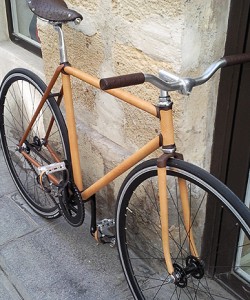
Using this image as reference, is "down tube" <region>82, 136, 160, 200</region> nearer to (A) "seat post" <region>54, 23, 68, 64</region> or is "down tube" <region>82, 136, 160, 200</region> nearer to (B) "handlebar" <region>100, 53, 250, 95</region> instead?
(B) "handlebar" <region>100, 53, 250, 95</region>

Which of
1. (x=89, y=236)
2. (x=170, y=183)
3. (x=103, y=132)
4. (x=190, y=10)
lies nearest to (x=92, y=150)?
(x=103, y=132)

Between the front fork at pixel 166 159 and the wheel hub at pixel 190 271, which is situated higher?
the front fork at pixel 166 159

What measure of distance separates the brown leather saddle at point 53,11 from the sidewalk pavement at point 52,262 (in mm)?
1414

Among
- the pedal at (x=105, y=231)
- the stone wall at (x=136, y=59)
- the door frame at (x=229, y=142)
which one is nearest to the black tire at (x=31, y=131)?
the stone wall at (x=136, y=59)

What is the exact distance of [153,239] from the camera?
2855mm

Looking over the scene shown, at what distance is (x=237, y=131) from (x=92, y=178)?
1.16 metres

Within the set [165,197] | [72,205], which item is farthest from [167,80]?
[72,205]

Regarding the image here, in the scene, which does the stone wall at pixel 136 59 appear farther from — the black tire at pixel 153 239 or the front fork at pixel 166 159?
the front fork at pixel 166 159

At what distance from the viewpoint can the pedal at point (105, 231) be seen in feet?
9.21

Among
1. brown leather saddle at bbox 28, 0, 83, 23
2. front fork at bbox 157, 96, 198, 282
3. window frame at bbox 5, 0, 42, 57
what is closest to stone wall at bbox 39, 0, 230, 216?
brown leather saddle at bbox 28, 0, 83, 23

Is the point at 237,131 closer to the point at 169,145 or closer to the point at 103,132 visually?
the point at 169,145

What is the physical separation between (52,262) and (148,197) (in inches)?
30.4

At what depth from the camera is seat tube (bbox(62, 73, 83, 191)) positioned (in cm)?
261

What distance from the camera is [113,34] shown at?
2.62m
